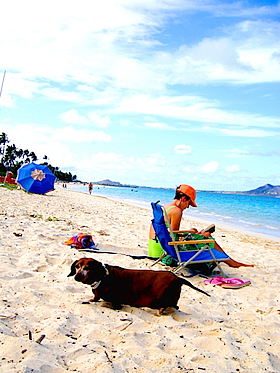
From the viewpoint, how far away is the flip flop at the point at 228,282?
4.32 metres

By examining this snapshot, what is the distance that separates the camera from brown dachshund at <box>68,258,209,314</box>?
3092mm

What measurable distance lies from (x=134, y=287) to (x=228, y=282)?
5.93 ft

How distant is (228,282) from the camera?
4.45 m

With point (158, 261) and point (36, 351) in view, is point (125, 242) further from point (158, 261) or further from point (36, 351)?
point (36, 351)

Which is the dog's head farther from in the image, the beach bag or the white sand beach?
the beach bag

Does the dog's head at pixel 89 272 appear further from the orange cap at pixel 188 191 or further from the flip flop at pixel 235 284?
the orange cap at pixel 188 191

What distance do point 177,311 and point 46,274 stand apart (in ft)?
5.05

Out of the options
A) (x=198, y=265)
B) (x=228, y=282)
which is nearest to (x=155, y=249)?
(x=198, y=265)

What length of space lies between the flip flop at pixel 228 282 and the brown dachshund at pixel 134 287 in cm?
137

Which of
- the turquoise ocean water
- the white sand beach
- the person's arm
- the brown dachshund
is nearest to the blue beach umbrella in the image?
the turquoise ocean water

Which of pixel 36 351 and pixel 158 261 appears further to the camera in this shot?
pixel 158 261

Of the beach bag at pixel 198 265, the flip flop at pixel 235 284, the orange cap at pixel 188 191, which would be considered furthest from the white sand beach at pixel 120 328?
the orange cap at pixel 188 191

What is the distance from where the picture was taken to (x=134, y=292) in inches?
124

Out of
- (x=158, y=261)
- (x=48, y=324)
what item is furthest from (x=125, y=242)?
(x=48, y=324)
